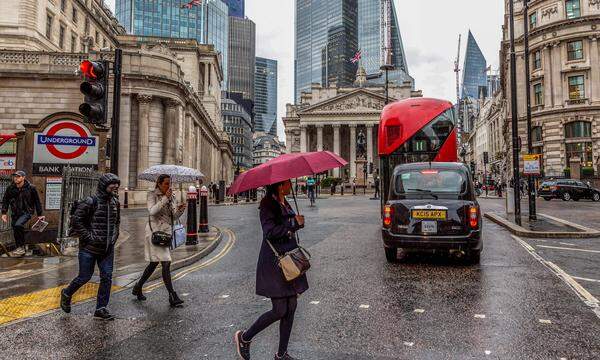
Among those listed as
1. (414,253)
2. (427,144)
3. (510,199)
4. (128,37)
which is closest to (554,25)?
(510,199)

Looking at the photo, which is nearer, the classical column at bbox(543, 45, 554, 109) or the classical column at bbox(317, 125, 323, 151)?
the classical column at bbox(543, 45, 554, 109)

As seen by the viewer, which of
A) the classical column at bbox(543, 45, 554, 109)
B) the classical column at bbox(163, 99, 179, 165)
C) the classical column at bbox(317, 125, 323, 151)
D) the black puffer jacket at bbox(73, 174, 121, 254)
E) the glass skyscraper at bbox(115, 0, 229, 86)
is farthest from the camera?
the glass skyscraper at bbox(115, 0, 229, 86)

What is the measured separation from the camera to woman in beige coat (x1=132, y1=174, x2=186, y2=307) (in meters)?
5.53

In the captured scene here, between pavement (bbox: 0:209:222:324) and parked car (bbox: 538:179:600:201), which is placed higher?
parked car (bbox: 538:179:600:201)

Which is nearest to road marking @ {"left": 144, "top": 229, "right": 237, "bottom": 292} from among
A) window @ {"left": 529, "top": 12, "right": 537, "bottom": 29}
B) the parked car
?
the parked car

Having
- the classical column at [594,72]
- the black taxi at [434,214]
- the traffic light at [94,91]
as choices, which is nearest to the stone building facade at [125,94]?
the traffic light at [94,91]

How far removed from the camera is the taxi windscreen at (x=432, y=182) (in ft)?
25.9

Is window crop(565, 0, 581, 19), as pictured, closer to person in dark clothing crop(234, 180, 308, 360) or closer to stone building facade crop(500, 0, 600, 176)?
stone building facade crop(500, 0, 600, 176)

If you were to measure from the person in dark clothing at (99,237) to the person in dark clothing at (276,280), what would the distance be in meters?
2.34

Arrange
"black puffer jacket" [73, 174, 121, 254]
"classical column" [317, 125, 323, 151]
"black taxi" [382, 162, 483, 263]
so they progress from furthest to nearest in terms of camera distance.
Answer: "classical column" [317, 125, 323, 151], "black taxi" [382, 162, 483, 263], "black puffer jacket" [73, 174, 121, 254]

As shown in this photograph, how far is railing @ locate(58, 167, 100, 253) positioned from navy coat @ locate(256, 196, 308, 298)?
22.7 ft

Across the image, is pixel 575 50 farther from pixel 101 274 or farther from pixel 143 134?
pixel 101 274

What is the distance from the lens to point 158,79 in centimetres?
3089

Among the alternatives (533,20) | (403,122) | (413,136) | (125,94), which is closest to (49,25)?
(125,94)
